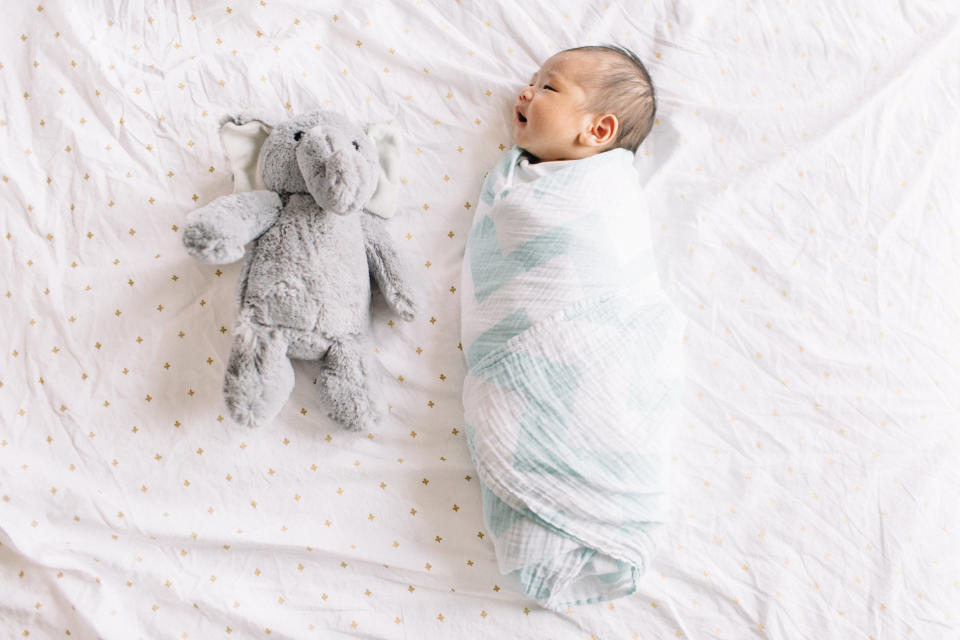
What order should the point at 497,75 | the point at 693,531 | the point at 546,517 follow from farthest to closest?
the point at 497,75 → the point at 693,531 → the point at 546,517

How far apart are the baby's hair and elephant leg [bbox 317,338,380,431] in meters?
0.51

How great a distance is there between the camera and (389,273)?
3.08 feet

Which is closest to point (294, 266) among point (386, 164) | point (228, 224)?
point (228, 224)

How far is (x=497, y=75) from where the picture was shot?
1.08m

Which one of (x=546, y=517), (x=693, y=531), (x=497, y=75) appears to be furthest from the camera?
(x=497, y=75)

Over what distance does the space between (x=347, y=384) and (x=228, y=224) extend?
0.84ft

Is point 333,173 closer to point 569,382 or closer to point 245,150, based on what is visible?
point 245,150

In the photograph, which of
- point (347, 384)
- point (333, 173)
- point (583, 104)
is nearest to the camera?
A: point (333, 173)

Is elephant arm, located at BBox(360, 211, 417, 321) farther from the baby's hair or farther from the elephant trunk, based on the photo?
the baby's hair

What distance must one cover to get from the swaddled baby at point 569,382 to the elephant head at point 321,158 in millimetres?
179

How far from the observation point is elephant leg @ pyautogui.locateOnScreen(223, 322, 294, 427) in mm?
854

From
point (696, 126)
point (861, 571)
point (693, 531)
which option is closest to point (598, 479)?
point (693, 531)

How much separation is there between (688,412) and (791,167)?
0.45 m

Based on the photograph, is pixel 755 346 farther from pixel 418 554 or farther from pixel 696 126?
pixel 418 554
